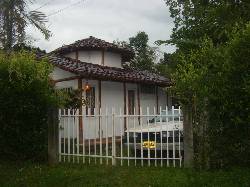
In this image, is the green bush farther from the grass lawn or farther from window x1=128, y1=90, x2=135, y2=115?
window x1=128, y1=90, x2=135, y2=115

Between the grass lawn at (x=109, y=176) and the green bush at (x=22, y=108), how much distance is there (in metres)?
0.51

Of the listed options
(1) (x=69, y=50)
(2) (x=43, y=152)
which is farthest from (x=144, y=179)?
(1) (x=69, y=50)

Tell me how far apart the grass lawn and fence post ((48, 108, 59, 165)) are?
0.45m

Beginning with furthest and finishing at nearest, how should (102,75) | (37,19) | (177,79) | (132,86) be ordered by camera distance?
(132,86) < (102,75) < (37,19) < (177,79)

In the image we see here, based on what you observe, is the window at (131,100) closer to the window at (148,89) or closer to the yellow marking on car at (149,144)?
the window at (148,89)

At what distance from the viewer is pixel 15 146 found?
1148 centimetres

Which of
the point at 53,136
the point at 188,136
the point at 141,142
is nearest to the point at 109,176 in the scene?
the point at 141,142

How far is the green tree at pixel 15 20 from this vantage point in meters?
14.7

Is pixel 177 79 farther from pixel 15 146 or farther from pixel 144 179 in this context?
pixel 15 146

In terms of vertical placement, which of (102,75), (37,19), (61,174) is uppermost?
(37,19)

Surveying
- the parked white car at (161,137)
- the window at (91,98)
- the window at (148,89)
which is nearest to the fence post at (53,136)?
the parked white car at (161,137)

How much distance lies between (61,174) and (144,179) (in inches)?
86.4

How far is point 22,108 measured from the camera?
37.2 feet

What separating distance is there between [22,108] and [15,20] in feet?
15.8
